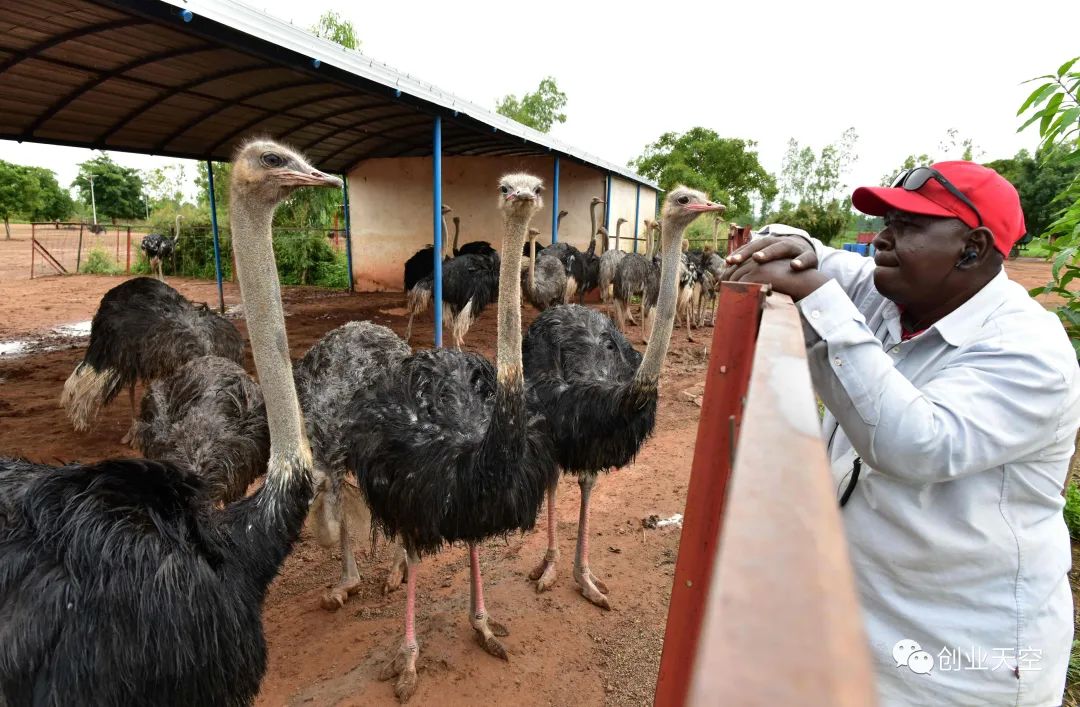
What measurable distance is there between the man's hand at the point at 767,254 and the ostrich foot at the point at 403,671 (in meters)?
2.44

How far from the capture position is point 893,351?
54.7 inches

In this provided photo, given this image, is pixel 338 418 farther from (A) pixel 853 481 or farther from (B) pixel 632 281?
(B) pixel 632 281

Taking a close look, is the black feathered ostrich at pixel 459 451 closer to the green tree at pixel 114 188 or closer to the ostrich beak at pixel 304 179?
the ostrich beak at pixel 304 179

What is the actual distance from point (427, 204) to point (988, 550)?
13.7 meters

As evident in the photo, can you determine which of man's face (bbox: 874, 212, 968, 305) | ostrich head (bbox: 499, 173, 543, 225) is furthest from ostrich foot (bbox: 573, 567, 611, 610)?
man's face (bbox: 874, 212, 968, 305)

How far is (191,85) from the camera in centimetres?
682

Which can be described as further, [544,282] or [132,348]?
[544,282]

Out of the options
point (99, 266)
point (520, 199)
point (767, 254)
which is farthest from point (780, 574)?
point (99, 266)

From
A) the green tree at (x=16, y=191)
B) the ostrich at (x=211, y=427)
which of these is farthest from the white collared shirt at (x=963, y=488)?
the green tree at (x=16, y=191)

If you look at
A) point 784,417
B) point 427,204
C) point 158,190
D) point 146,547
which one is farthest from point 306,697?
point 158,190

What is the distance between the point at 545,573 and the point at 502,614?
38 cm

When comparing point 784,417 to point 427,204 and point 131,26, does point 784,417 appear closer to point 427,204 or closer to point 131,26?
point 131,26

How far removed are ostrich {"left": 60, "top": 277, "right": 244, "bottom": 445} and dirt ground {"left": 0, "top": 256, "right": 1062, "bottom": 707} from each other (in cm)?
46

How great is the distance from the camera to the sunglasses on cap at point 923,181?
123 centimetres
